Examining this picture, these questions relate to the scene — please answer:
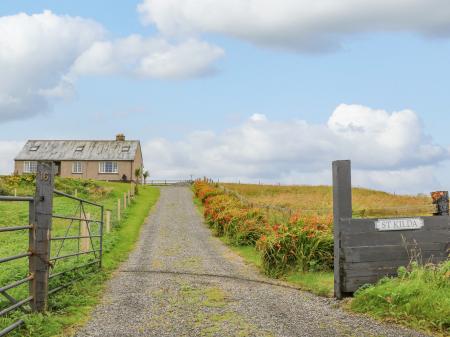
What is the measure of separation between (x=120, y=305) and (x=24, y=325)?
218 cm

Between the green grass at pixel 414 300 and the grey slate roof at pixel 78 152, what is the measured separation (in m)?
62.1

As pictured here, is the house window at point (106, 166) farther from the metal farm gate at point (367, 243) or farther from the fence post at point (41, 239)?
the fence post at point (41, 239)

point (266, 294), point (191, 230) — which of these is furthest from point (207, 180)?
point (266, 294)

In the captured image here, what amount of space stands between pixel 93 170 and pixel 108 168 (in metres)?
2.20

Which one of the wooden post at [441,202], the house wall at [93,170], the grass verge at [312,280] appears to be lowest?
the grass verge at [312,280]

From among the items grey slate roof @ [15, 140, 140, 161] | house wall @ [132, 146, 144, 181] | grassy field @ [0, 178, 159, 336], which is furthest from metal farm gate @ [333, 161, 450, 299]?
house wall @ [132, 146, 144, 181]

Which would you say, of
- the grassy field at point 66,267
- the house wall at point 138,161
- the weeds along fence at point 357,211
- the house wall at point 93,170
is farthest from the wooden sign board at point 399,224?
the house wall at point 138,161

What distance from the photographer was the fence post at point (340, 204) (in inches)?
412

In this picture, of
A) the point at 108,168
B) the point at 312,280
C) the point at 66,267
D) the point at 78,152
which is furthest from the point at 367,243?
the point at 78,152

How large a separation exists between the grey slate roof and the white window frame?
0.73 m

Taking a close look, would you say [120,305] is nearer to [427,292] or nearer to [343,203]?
[343,203]

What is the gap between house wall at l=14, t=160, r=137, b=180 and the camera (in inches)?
2746

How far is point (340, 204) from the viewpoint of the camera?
10.5m

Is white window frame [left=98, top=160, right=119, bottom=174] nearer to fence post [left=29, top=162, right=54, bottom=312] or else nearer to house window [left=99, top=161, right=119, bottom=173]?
house window [left=99, top=161, right=119, bottom=173]
